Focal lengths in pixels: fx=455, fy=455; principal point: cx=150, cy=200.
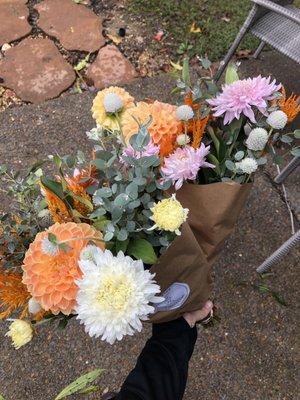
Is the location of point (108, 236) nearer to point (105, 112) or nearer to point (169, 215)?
point (169, 215)

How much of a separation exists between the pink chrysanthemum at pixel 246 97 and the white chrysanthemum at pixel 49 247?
500 millimetres

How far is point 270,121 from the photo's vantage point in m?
1.03

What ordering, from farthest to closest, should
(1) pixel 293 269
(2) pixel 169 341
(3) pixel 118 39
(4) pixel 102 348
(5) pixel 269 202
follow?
(3) pixel 118 39
(5) pixel 269 202
(1) pixel 293 269
(4) pixel 102 348
(2) pixel 169 341

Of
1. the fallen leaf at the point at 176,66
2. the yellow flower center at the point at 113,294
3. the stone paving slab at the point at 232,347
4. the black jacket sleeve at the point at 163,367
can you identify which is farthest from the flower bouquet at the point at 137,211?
the fallen leaf at the point at 176,66

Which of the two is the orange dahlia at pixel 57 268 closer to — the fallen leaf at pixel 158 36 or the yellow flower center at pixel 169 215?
the yellow flower center at pixel 169 215

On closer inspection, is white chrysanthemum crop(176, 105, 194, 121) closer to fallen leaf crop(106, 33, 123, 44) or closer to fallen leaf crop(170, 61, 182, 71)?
fallen leaf crop(170, 61, 182, 71)

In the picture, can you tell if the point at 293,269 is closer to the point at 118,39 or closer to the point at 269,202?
the point at 269,202

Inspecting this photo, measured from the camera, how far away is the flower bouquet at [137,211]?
33.4 inches

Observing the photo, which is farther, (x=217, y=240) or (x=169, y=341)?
(x=169, y=341)

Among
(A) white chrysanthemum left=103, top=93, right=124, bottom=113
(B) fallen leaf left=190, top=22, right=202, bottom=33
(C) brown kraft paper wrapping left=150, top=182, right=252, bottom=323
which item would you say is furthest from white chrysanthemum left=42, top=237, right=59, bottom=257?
(B) fallen leaf left=190, top=22, right=202, bottom=33

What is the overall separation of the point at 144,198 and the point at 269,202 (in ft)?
4.84

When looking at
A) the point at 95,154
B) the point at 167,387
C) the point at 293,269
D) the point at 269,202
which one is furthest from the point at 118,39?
the point at 167,387

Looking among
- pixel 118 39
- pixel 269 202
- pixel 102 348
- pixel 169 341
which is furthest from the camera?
pixel 118 39

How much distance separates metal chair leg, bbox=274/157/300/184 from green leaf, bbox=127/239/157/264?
138cm
